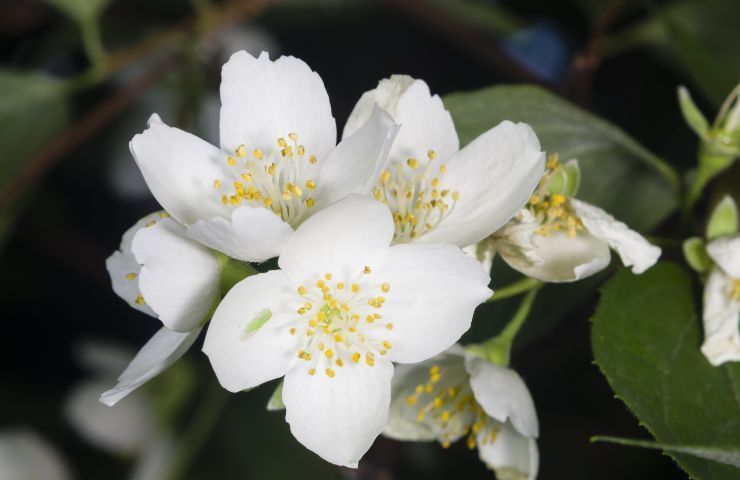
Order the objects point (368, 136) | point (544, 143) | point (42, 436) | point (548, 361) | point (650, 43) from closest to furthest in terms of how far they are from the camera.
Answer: point (368, 136) < point (544, 143) < point (548, 361) < point (650, 43) < point (42, 436)

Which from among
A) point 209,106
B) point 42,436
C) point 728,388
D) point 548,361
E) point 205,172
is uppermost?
point 205,172

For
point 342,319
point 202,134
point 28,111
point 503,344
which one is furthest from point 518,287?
point 28,111

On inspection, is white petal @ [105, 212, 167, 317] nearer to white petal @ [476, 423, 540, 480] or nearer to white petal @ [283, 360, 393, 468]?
white petal @ [283, 360, 393, 468]

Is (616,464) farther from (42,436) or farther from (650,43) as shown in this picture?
(42,436)

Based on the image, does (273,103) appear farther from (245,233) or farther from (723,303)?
(723,303)

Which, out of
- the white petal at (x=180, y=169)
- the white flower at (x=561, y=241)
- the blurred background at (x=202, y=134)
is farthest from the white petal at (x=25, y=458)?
the white flower at (x=561, y=241)

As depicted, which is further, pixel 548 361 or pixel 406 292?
pixel 548 361

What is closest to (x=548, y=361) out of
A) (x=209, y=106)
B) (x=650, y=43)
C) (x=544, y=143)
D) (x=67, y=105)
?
(x=544, y=143)
